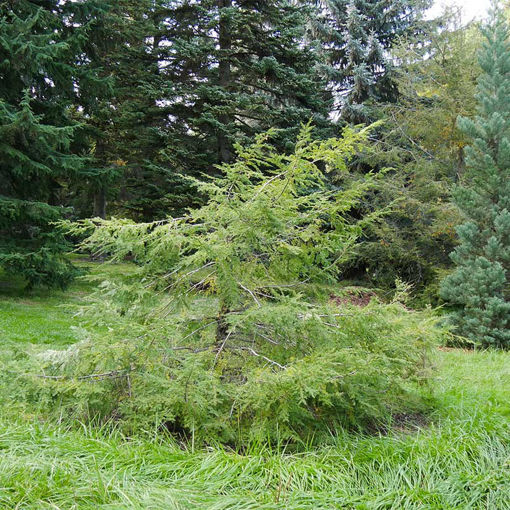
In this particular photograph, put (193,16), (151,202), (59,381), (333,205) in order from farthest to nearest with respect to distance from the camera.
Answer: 1. (193,16)
2. (151,202)
3. (333,205)
4. (59,381)

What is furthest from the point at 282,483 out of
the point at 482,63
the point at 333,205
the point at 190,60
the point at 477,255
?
the point at 190,60

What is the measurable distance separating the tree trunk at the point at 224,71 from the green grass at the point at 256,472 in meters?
9.68

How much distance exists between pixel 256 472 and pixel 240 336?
1.06m

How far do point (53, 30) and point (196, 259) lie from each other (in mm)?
9903

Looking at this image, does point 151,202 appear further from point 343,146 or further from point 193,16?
point 343,146

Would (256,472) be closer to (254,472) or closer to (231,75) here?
(254,472)

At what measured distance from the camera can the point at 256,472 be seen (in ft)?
7.33

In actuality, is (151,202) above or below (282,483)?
above

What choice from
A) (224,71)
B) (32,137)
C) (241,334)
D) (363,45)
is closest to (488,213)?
(241,334)

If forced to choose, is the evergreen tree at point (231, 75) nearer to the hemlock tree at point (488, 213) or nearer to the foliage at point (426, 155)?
the foliage at point (426, 155)

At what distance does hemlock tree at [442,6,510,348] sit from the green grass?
4605 millimetres

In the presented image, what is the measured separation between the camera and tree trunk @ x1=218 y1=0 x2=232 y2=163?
1149 cm

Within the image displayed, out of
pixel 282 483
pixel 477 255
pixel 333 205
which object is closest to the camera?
pixel 282 483

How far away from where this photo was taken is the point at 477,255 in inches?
295
